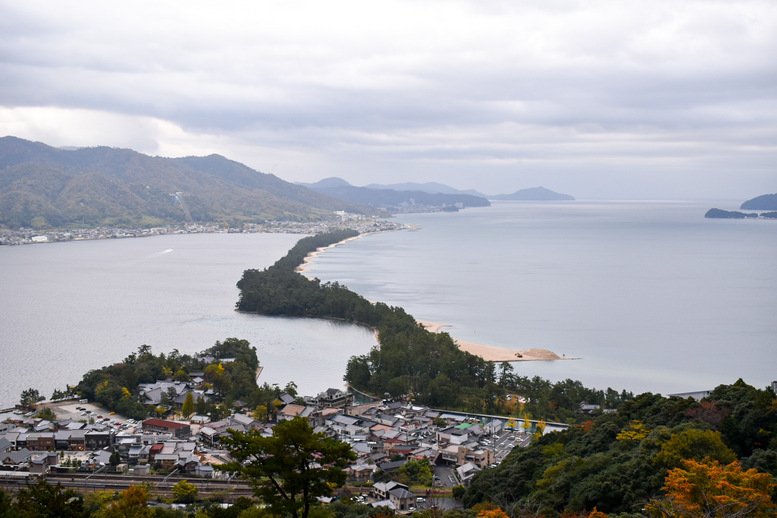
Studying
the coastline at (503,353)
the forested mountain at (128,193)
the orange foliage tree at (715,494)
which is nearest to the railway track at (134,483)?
the orange foliage tree at (715,494)

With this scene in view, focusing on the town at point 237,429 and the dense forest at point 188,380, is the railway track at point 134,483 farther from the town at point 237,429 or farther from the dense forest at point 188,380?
the dense forest at point 188,380

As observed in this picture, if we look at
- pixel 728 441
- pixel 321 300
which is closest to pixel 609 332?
pixel 321 300

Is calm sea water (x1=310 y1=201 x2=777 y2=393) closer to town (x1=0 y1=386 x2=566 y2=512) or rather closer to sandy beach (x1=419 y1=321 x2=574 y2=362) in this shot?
sandy beach (x1=419 y1=321 x2=574 y2=362)

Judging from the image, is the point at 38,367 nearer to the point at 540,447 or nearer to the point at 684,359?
the point at 540,447

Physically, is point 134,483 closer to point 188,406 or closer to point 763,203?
point 188,406

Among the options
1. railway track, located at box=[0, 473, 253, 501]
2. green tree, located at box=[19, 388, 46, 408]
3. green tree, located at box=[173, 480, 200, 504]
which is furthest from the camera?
green tree, located at box=[19, 388, 46, 408]

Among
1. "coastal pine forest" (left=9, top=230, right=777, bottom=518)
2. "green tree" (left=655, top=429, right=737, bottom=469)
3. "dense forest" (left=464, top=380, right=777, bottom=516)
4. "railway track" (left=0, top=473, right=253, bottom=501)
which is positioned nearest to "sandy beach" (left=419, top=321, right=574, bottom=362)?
"coastal pine forest" (left=9, top=230, right=777, bottom=518)

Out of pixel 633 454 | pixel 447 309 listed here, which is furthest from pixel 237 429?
pixel 447 309
